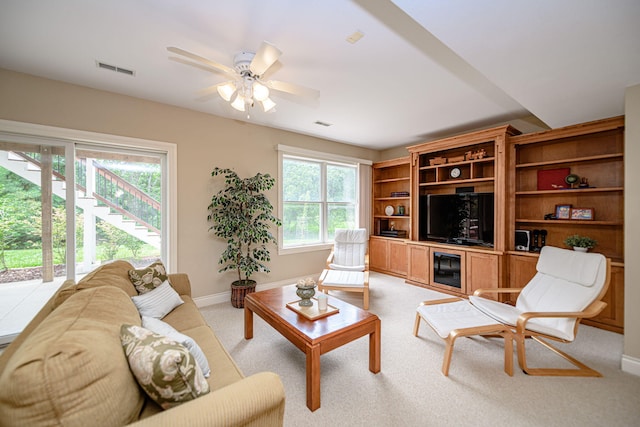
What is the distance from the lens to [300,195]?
183 inches

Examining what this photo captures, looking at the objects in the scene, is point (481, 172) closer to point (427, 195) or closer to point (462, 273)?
point (427, 195)

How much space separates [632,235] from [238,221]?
150 inches

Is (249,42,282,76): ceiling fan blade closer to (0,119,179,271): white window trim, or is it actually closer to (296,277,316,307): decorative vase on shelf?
(296,277,316,307): decorative vase on shelf

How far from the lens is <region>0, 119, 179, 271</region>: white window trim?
252 centimetres

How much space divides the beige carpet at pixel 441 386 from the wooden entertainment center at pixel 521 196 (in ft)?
3.32

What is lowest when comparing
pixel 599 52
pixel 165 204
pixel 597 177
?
pixel 165 204

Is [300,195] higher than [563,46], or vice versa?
[563,46]

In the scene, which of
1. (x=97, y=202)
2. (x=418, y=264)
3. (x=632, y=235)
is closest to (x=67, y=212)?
(x=97, y=202)

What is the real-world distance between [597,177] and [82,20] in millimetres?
5279

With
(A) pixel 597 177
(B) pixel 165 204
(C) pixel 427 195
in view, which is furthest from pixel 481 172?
(B) pixel 165 204

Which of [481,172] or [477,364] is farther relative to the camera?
[481,172]

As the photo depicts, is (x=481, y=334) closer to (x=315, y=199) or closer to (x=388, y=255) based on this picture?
(x=388, y=255)

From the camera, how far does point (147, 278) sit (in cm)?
223

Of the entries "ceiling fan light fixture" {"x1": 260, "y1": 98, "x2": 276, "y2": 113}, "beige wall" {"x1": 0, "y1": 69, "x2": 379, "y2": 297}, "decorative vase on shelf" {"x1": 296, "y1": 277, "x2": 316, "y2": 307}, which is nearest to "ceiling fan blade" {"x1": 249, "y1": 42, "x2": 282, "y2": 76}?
"ceiling fan light fixture" {"x1": 260, "y1": 98, "x2": 276, "y2": 113}
